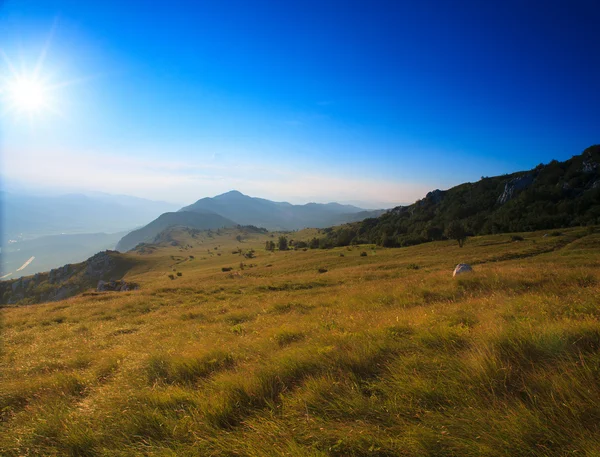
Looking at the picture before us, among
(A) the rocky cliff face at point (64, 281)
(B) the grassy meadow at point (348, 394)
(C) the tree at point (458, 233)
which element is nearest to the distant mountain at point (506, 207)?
(C) the tree at point (458, 233)

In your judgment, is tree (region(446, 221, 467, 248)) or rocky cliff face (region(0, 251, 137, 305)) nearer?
tree (region(446, 221, 467, 248))

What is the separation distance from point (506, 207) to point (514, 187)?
20287 millimetres

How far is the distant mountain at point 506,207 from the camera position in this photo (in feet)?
244

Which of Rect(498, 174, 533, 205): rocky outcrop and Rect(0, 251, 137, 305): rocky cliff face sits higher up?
Rect(498, 174, 533, 205): rocky outcrop

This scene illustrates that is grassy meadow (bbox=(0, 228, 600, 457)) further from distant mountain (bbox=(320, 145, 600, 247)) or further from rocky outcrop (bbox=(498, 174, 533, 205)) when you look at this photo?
rocky outcrop (bbox=(498, 174, 533, 205))

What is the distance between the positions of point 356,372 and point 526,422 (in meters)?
2.25

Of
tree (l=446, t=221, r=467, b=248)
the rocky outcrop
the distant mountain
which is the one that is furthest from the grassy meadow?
the rocky outcrop

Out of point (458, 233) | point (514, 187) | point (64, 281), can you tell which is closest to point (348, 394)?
point (458, 233)

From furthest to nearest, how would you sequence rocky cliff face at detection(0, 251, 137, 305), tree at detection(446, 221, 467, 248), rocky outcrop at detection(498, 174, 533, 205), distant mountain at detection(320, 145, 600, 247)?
rocky cliff face at detection(0, 251, 137, 305), rocky outcrop at detection(498, 174, 533, 205), distant mountain at detection(320, 145, 600, 247), tree at detection(446, 221, 467, 248)

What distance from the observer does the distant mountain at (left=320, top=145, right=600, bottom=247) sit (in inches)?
2926

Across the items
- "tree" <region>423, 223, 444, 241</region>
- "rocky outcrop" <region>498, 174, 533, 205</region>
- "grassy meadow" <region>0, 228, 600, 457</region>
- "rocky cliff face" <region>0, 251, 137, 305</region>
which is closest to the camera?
"grassy meadow" <region>0, 228, 600, 457</region>

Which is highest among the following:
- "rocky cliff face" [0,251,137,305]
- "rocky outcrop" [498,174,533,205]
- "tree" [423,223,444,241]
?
"rocky outcrop" [498,174,533,205]

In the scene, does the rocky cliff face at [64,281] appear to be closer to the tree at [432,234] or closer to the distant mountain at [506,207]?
the distant mountain at [506,207]

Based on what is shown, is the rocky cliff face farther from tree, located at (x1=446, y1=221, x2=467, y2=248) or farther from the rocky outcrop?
the rocky outcrop
